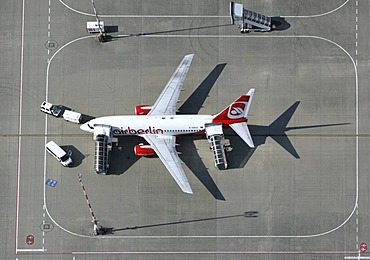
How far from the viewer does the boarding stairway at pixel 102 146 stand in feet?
127

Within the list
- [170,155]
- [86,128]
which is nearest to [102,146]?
[86,128]

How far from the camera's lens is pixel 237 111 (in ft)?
126

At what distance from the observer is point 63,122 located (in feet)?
133

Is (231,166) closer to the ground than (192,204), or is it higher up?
higher up

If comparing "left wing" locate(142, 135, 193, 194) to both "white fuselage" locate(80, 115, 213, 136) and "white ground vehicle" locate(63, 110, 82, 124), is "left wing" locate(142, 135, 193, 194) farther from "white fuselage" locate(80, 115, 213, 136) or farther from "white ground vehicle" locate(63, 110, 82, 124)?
"white ground vehicle" locate(63, 110, 82, 124)

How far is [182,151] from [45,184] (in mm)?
11565

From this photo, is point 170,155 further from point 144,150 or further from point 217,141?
point 217,141

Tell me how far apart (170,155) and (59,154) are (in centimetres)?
906

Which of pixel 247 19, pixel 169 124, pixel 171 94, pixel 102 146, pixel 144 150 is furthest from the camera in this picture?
pixel 247 19

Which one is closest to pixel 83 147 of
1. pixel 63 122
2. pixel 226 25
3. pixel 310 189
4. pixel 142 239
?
pixel 63 122

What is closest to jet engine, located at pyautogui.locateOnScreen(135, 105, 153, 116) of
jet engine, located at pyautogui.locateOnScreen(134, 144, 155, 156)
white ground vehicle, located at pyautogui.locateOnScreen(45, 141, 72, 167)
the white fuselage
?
the white fuselage

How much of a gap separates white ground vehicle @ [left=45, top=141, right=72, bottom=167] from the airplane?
258cm

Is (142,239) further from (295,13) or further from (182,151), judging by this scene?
(295,13)

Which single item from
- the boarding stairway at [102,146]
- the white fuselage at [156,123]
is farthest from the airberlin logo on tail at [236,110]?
the boarding stairway at [102,146]
